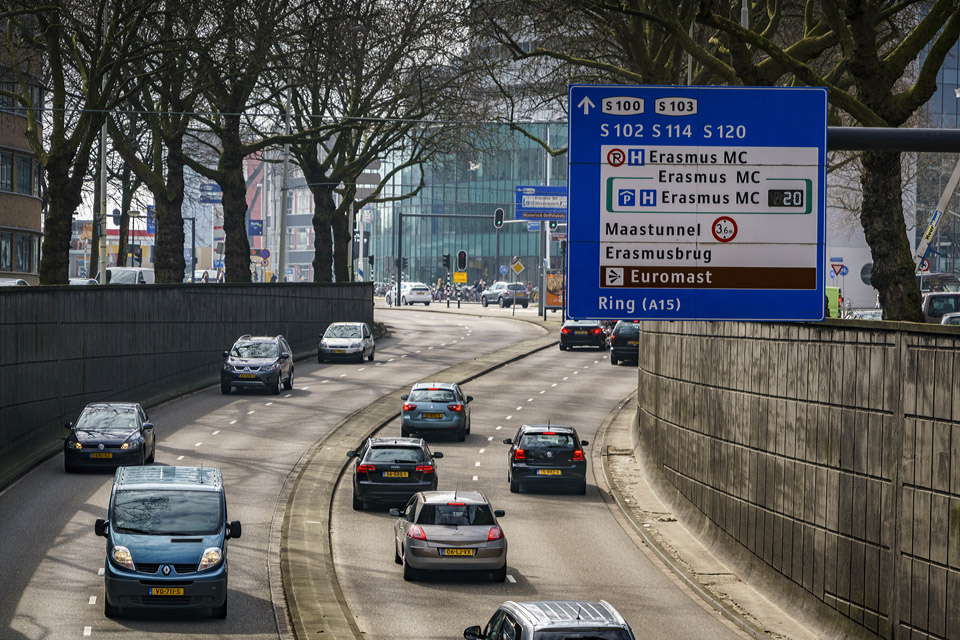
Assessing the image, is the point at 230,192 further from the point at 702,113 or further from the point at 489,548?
the point at 702,113

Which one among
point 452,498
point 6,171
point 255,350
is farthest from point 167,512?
point 6,171

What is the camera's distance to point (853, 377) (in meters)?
18.1

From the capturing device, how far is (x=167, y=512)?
64.4ft

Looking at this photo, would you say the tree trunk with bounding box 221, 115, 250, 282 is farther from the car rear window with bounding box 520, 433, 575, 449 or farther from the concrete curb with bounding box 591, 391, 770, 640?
the car rear window with bounding box 520, 433, 575, 449

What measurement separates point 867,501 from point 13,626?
11667 mm

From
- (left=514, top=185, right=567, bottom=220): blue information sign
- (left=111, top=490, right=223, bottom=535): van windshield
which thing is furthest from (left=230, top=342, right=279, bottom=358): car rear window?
(left=514, top=185, right=567, bottom=220): blue information sign

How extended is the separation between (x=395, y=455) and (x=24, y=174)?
40.8 m

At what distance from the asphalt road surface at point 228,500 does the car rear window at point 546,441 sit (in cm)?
472

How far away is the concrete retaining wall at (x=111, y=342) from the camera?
101 ft

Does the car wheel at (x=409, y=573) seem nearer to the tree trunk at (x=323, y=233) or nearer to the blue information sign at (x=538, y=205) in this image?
the tree trunk at (x=323, y=233)

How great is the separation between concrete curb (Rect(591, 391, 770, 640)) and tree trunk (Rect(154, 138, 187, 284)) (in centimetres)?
1831

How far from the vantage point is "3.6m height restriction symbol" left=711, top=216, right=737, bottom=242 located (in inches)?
485

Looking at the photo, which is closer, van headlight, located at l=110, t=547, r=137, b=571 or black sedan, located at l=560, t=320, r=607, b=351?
van headlight, located at l=110, t=547, r=137, b=571

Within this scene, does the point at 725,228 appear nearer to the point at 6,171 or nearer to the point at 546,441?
the point at 546,441
